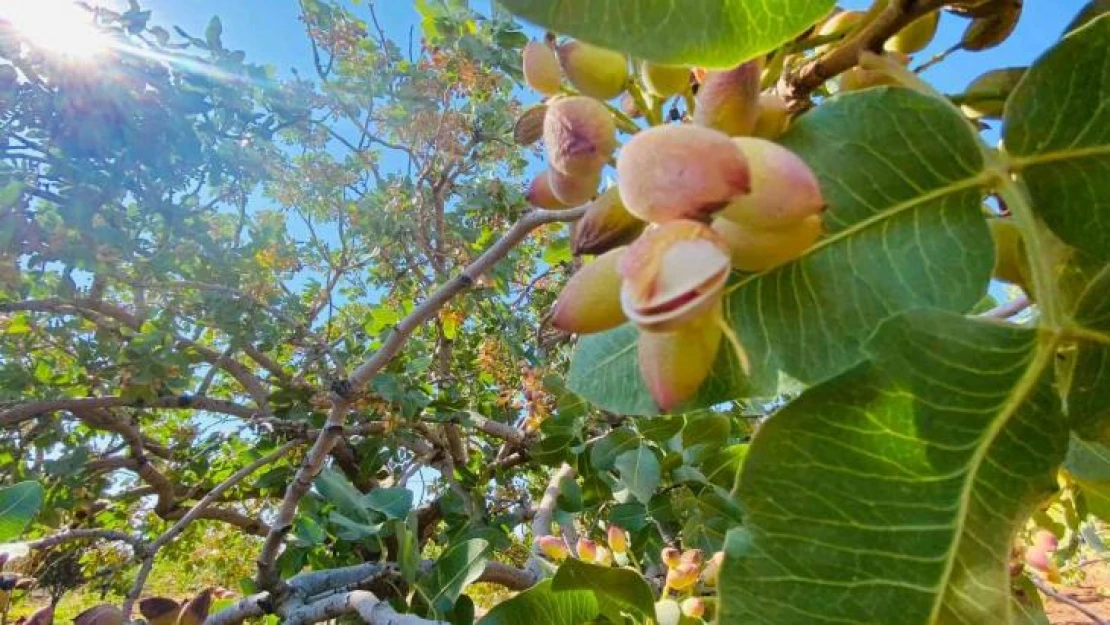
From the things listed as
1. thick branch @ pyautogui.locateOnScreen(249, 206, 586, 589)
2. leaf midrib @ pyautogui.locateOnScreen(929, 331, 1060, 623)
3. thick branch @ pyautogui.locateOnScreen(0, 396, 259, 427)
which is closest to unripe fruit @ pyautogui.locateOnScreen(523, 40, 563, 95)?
leaf midrib @ pyautogui.locateOnScreen(929, 331, 1060, 623)

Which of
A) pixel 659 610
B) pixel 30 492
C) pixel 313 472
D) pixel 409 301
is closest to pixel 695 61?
pixel 659 610

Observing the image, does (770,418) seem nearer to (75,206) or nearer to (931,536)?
(931,536)

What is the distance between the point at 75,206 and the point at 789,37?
300cm

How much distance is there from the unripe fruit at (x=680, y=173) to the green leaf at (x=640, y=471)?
109cm

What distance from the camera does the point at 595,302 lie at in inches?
13.2

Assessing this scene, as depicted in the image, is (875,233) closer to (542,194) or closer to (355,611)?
(542,194)

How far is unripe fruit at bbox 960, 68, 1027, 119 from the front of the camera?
0.43m

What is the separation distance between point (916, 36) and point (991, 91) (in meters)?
0.05

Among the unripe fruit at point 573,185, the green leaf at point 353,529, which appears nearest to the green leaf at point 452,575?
the green leaf at point 353,529

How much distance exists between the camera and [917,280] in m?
0.38

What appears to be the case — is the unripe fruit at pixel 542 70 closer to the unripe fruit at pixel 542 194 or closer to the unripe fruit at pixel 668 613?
the unripe fruit at pixel 542 194

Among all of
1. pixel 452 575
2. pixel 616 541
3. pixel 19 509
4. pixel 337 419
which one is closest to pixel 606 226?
pixel 616 541

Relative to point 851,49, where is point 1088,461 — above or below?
below

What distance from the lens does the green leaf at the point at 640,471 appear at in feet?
4.44
